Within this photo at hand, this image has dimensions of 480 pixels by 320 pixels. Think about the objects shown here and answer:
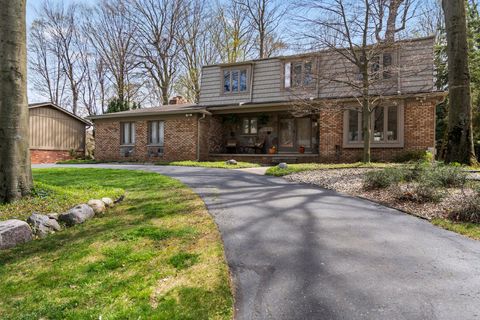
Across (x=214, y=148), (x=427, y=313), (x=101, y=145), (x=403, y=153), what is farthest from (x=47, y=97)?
(x=427, y=313)

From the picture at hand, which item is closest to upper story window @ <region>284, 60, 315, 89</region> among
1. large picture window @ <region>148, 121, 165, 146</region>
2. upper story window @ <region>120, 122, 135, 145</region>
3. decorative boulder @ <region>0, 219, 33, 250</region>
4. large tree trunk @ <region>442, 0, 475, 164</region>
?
large tree trunk @ <region>442, 0, 475, 164</region>

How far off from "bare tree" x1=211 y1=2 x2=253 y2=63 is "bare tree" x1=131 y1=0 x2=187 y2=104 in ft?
10.2

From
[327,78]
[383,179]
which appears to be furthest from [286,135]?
[383,179]

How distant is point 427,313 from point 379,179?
175 inches

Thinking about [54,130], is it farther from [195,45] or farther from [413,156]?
[413,156]

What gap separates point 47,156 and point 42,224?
62.1 ft

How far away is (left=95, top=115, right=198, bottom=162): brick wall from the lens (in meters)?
15.9

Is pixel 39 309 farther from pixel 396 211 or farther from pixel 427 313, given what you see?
pixel 396 211

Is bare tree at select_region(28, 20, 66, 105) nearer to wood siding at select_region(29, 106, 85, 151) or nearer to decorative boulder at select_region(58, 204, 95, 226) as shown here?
wood siding at select_region(29, 106, 85, 151)

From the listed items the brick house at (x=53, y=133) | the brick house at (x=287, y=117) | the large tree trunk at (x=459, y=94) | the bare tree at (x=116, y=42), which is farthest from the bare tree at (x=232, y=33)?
the large tree trunk at (x=459, y=94)

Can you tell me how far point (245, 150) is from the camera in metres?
17.1

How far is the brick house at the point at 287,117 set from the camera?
12477 millimetres

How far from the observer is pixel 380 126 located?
522 inches

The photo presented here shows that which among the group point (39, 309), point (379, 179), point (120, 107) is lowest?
point (39, 309)
